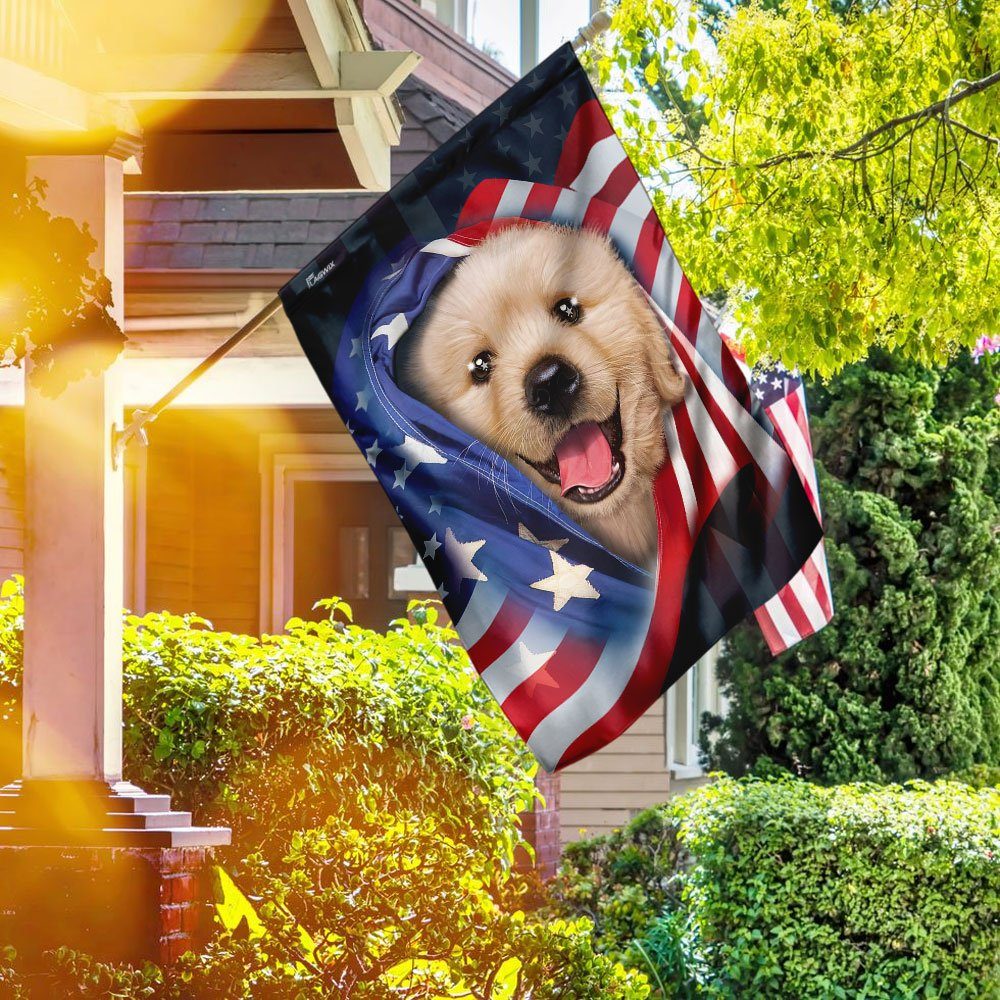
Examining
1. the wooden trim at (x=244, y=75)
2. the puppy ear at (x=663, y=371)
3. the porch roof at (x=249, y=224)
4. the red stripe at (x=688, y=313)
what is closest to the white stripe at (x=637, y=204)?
the red stripe at (x=688, y=313)

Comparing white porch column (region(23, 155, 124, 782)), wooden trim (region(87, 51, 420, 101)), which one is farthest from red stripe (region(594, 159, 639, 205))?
white porch column (region(23, 155, 124, 782))

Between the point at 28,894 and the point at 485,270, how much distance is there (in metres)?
2.23

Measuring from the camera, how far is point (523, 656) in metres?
4.00

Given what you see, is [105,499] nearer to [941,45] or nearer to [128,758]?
[128,758]

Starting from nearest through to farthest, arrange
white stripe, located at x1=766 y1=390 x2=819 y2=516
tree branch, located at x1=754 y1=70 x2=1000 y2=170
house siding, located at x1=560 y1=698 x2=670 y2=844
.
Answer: tree branch, located at x1=754 y1=70 x2=1000 y2=170
white stripe, located at x1=766 y1=390 x2=819 y2=516
house siding, located at x1=560 y1=698 x2=670 y2=844

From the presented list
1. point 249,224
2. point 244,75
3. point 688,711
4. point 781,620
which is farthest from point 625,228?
point 688,711

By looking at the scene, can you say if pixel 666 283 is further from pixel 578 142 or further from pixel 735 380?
pixel 578 142

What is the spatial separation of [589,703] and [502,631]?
32 centimetres

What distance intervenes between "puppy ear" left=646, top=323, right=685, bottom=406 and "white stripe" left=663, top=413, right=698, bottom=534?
6 centimetres

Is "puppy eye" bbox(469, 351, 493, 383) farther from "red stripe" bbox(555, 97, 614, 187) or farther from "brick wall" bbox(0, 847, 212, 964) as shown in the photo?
"brick wall" bbox(0, 847, 212, 964)

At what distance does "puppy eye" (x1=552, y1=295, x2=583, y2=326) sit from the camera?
13.4ft

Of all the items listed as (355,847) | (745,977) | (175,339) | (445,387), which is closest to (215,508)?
(175,339)

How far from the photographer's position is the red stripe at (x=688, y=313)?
415 cm

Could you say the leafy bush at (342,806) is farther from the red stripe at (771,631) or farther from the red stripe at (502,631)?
the red stripe at (771,631)
